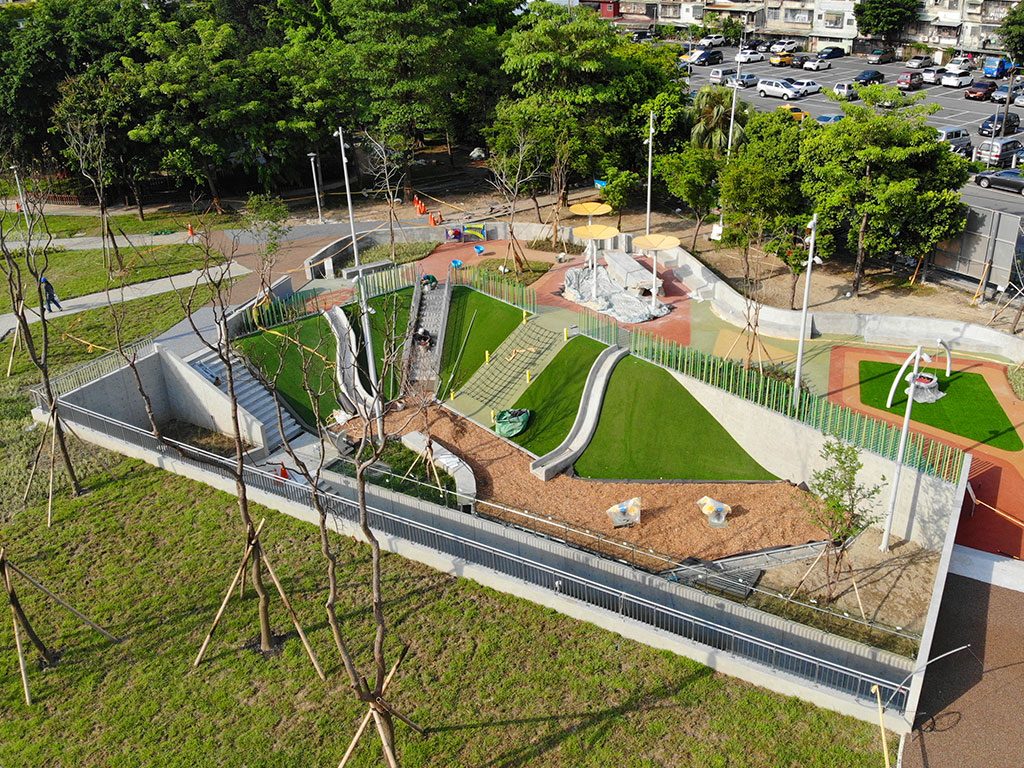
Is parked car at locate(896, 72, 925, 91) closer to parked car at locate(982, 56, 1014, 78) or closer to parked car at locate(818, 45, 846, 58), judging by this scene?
parked car at locate(982, 56, 1014, 78)

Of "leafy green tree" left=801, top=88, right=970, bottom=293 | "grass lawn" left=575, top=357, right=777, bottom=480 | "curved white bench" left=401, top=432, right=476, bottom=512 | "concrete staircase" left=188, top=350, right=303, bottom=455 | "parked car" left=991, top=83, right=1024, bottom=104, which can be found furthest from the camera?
"parked car" left=991, top=83, right=1024, bottom=104

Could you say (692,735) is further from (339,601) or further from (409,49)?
(409,49)

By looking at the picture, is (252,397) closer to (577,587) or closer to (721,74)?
(577,587)

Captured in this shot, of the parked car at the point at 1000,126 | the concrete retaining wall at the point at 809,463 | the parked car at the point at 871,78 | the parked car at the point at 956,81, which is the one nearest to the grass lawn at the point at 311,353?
the concrete retaining wall at the point at 809,463

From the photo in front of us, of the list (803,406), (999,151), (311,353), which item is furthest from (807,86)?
(311,353)

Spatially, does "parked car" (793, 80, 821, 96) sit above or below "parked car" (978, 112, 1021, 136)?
above

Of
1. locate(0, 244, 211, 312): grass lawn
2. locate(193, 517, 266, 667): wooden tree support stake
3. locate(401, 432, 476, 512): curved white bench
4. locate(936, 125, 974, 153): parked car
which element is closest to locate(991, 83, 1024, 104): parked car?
locate(936, 125, 974, 153): parked car

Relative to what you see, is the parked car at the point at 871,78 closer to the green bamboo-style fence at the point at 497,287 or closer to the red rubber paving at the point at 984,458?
the green bamboo-style fence at the point at 497,287
